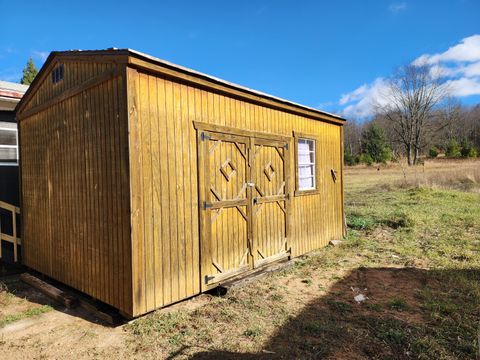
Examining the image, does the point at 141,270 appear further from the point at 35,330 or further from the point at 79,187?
the point at 79,187

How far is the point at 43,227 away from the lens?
5.46 m

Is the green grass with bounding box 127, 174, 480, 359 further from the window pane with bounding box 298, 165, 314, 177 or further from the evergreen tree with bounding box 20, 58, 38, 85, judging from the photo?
the evergreen tree with bounding box 20, 58, 38, 85

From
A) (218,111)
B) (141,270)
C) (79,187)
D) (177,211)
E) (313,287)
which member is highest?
(218,111)

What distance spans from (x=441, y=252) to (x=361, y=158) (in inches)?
1541

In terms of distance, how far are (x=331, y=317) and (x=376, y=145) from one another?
4528cm

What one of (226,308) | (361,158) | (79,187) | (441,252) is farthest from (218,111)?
(361,158)

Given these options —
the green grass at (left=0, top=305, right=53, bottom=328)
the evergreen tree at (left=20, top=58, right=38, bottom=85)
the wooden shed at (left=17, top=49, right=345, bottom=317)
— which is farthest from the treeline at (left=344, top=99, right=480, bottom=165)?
the green grass at (left=0, top=305, right=53, bottom=328)

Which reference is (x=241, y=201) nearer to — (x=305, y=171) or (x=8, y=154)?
(x=305, y=171)

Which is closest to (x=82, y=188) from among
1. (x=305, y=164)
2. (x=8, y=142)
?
(x=8, y=142)

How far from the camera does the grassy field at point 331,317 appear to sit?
3125mm

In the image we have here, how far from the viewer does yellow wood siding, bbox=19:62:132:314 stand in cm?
375

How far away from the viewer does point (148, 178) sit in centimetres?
378

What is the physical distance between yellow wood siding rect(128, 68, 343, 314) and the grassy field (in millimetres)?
412

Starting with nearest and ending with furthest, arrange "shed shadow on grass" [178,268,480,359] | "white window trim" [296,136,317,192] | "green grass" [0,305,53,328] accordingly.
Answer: "shed shadow on grass" [178,268,480,359], "green grass" [0,305,53,328], "white window trim" [296,136,317,192]
